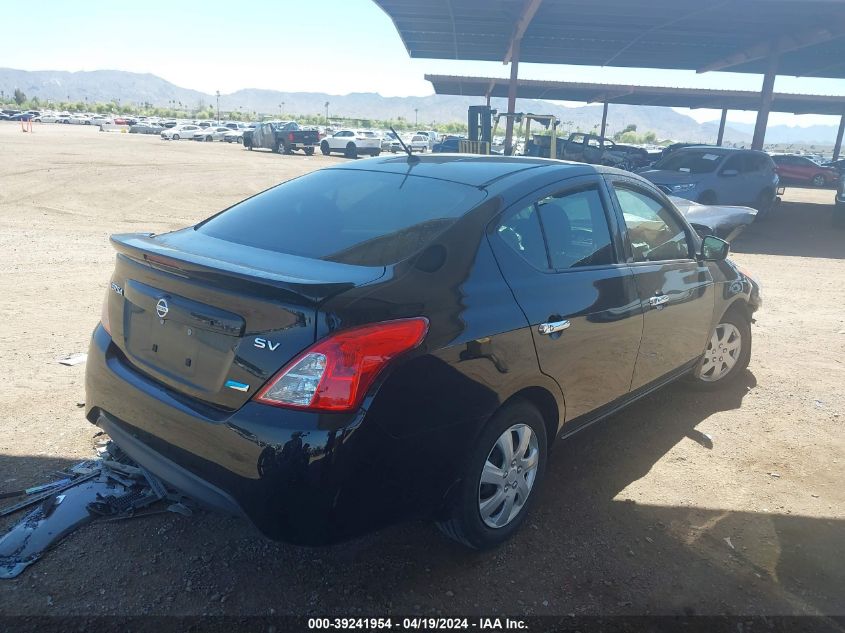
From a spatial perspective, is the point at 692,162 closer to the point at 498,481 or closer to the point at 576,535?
the point at 576,535

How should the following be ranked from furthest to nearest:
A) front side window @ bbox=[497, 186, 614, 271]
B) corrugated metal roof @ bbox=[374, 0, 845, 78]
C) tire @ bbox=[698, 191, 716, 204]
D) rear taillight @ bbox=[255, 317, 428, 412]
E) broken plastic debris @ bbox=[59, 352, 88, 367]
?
corrugated metal roof @ bbox=[374, 0, 845, 78] → tire @ bbox=[698, 191, 716, 204] → broken plastic debris @ bbox=[59, 352, 88, 367] → front side window @ bbox=[497, 186, 614, 271] → rear taillight @ bbox=[255, 317, 428, 412]

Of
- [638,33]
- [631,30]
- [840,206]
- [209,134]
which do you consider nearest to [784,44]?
[638,33]

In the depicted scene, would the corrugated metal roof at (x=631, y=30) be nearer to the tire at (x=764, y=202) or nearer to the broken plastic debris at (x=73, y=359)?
the tire at (x=764, y=202)

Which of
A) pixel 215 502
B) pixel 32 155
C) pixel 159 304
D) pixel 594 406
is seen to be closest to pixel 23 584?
pixel 215 502

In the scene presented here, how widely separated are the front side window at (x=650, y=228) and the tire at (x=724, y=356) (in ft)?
3.18

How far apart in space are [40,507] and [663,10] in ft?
69.1

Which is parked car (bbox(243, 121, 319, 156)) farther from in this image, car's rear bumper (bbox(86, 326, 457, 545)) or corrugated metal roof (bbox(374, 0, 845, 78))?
car's rear bumper (bbox(86, 326, 457, 545))

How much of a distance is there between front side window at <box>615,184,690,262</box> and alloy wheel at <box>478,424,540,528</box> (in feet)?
4.51

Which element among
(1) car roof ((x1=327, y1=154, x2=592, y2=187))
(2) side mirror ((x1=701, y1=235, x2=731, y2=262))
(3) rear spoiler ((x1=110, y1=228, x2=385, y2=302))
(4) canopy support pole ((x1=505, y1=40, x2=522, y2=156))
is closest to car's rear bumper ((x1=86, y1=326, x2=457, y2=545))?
(3) rear spoiler ((x1=110, y1=228, x2=385, y2=302))

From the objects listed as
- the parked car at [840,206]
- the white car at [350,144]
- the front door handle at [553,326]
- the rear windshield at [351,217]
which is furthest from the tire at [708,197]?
the white car at [350,144]

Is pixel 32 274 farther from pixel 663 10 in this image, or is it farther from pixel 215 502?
pixel 663 10

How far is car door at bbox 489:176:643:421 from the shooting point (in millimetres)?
2900

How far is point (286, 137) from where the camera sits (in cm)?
3450

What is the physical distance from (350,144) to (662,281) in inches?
1307
